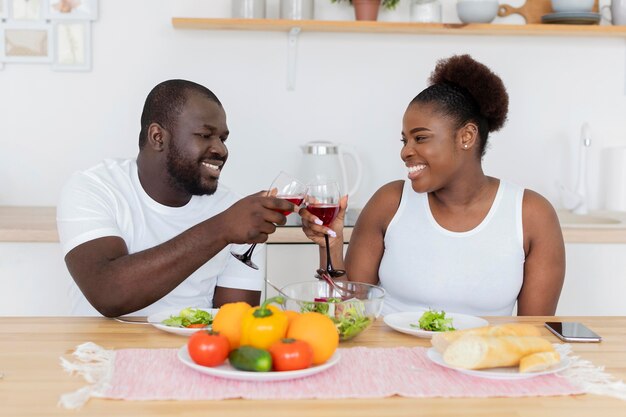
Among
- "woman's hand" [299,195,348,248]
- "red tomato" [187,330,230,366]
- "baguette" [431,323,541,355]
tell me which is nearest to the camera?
"red tomato" [187,330,230,366]

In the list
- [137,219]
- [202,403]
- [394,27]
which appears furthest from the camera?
[394,27]

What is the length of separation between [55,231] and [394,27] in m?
1.37

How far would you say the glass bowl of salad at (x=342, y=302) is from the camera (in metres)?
1.39

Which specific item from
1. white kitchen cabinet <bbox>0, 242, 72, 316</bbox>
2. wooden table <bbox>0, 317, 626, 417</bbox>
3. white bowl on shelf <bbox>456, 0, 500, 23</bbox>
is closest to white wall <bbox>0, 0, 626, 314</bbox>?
white bowl on shelf <bbox>456, 0, 500, 23</bbox>

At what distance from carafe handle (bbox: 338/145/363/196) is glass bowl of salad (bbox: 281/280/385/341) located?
1.44 meters

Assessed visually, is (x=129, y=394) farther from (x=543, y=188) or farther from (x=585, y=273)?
(x=543, y=188)

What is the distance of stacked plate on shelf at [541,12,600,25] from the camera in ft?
9.95

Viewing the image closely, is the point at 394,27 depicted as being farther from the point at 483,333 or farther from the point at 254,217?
the point at 483,333

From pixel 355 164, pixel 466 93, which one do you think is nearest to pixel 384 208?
pixel 466 93

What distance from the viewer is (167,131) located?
6.44 ft

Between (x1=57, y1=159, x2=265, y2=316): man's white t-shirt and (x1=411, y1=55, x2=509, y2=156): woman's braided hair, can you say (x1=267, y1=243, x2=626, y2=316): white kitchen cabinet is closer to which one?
(x1=57, y1=159, x2=265, y2=316): man's white t-shirt

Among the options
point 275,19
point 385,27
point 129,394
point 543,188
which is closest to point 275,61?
point 275,19

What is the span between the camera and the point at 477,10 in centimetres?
299

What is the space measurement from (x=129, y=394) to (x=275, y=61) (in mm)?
2170
